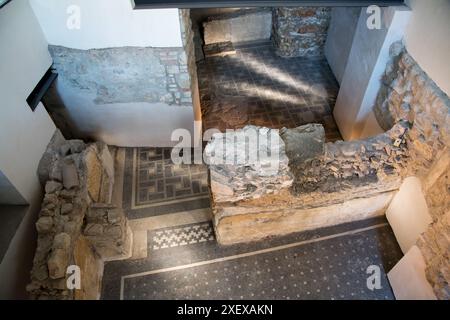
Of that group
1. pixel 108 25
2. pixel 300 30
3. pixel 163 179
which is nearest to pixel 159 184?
pixel 163 179

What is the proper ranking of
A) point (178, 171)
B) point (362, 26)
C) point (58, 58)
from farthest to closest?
point (178, 171)
point (362, 26)
point (58, 58)

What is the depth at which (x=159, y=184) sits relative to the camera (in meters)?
5.05

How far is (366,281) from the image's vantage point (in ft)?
13.2

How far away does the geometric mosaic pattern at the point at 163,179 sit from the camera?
4.91 metres

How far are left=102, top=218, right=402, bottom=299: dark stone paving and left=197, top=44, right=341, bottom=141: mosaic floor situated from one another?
83.2 inches

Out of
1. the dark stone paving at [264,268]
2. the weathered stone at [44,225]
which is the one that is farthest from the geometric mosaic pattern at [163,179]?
the weathered stone at [44,225]

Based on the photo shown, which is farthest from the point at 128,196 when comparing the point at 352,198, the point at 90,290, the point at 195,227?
the point at 352,198

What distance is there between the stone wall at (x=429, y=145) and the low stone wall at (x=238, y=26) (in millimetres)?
3825

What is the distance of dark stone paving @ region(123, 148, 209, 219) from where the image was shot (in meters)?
4.79

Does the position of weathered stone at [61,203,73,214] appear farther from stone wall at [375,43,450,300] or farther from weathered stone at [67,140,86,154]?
stone wall at [375,43,450,300]

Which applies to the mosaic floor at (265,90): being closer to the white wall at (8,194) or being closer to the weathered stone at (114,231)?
the weathered stone at (114,231)

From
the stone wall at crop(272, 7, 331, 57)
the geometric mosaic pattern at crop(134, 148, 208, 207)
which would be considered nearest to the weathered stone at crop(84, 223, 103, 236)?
the geometric mosaic pattern at crop(134, 148, 208, 207)

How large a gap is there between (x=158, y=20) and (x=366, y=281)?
160 inches

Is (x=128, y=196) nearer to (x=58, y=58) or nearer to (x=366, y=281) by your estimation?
(x=58, y=58)
